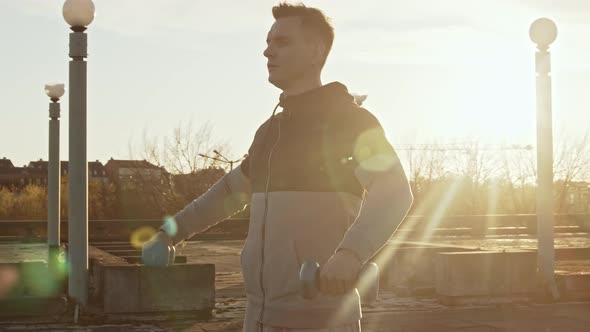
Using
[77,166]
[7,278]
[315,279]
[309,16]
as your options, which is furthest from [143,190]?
[315,279]

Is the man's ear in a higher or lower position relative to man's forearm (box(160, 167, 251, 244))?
higher

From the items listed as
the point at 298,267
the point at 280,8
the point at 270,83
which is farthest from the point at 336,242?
the point at 280,8

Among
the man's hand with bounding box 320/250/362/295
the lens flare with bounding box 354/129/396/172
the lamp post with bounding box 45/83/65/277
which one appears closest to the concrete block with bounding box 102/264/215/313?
the lamp post with bounding box 45/83/65/277

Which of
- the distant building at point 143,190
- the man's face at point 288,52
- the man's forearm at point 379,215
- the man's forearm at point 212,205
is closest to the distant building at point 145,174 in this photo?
the distant building at point 143,190

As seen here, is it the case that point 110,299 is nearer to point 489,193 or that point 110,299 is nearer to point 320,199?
point 320,199

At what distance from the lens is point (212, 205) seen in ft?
12.6

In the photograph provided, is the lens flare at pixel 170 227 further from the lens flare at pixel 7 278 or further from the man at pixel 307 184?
the lens flare at pixel 7 278

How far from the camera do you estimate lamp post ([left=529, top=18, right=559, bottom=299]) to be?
11758 millimetres

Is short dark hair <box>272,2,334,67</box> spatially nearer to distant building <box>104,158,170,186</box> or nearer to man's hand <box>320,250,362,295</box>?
man's hand <box>320,250,362,295</box>

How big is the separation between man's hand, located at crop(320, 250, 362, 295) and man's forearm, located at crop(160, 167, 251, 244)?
3.02 ft

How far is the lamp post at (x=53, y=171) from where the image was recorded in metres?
14.9

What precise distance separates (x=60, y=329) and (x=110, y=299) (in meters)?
0.84

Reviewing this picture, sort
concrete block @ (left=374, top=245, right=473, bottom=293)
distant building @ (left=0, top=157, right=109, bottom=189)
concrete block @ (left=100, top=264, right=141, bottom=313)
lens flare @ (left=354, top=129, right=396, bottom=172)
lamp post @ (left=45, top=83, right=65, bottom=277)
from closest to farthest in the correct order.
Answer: lens flare @ (left=354, top=129, right=396, bottom=172) < concrete block @ (left=100, top=264, right=141, bottom=313) < concrete block @ (left=374, top=245, right=473, bottom=293) < lamp post @ (left=45, top=83, right=65, bottom=277) < distant building @ (left=0, top=157, right=109, bottom=189)

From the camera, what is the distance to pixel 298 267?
3369 mm
